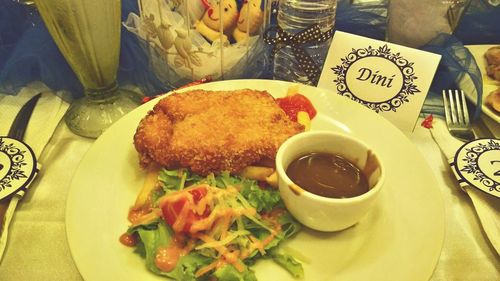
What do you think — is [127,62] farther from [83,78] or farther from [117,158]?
[117,158]

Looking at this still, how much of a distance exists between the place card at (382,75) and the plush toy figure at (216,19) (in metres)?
0.40

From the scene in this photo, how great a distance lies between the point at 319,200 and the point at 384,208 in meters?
0.28

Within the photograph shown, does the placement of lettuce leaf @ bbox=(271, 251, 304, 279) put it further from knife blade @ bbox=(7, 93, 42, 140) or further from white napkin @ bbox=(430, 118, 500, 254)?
knife blade @ bbox=(7, 93, 42, 140)

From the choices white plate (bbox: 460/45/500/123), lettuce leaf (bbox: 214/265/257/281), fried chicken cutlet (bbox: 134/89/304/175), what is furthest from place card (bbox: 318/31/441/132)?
lettuce leaf (bbox: 214/265/257/281)

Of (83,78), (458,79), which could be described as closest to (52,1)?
(83,78)

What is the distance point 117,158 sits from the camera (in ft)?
4.47

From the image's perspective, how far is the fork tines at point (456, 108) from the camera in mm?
1677

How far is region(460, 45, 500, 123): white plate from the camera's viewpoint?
1.60m

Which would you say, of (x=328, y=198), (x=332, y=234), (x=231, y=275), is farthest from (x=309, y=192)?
(x=231, y=275)

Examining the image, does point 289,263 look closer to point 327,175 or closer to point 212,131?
point 327,175

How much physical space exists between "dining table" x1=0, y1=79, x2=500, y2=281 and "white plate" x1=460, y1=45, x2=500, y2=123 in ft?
0.77

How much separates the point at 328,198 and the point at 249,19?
85cm

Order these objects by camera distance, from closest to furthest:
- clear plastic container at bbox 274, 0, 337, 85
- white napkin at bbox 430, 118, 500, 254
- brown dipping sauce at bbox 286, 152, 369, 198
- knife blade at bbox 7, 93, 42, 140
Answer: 1. brown dipping sauce at bbox 286, 152, 369, 198
2. white napkin at bbox 430, 118, 500, 254
3. knife blade at bbox 7, 93, 42, 140
4. clear plastic container at bbox 274, 0, 337, 85

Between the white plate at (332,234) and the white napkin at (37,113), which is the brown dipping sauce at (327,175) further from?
the white napkin at (37,113)
